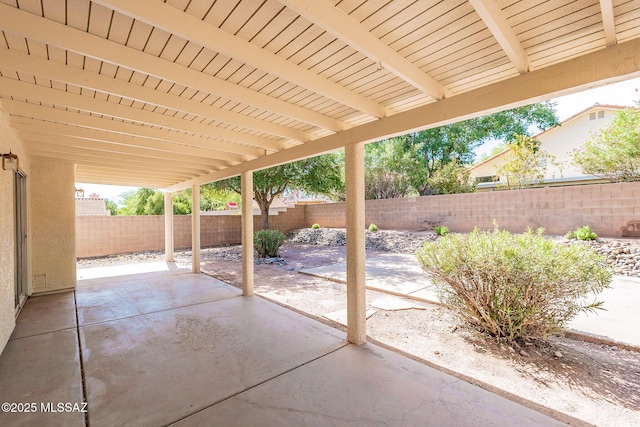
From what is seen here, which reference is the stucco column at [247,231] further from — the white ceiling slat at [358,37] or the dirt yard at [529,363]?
the white ceiling slat at [358,37]

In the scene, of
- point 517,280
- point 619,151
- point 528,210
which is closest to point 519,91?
point 517,280

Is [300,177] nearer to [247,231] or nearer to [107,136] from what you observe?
[247,231]

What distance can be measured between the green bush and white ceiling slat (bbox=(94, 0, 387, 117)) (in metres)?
7.83

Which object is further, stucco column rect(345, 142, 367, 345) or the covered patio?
stucco column rect(345, 142, 367, 345)

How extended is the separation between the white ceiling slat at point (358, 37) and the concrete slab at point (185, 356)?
109 inches

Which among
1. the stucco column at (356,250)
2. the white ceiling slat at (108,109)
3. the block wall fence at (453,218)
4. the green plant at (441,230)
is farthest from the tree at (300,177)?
the stucco column at (356,250)

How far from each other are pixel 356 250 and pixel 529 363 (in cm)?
200

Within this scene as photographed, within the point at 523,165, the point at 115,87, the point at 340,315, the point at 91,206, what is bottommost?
the point at 340,315

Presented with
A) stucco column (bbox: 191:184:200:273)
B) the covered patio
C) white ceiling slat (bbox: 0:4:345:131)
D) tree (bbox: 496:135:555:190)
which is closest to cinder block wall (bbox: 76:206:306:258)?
stucco column (bbox: 191:184:200:273)

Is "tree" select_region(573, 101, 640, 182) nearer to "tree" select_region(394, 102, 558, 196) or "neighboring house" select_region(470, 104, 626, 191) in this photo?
"neighboring house" select_region(470, 104, 626, 191)

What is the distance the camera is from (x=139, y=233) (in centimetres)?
1168

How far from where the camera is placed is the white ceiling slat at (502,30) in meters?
1.67

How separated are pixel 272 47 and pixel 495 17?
148cm

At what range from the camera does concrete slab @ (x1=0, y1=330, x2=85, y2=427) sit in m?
2.20
